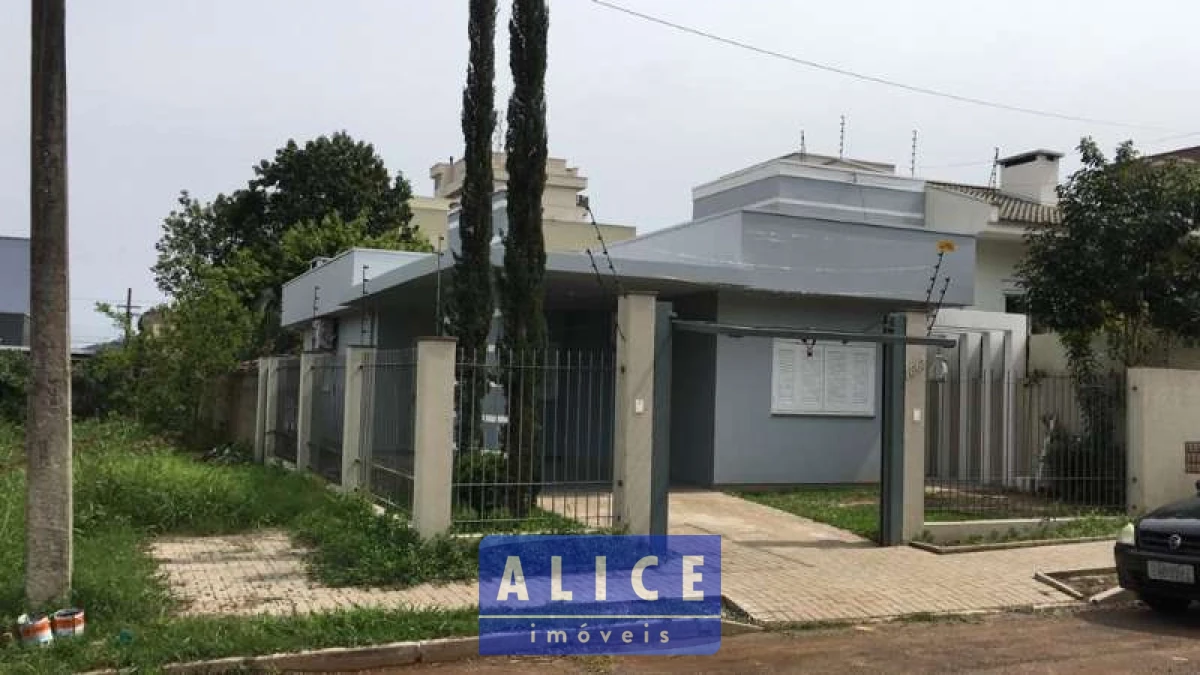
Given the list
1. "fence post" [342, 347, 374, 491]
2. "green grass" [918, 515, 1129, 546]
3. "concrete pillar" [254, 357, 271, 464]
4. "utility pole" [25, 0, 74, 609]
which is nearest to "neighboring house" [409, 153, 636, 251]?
"concrete pillar" [254, 357, 271, 464]

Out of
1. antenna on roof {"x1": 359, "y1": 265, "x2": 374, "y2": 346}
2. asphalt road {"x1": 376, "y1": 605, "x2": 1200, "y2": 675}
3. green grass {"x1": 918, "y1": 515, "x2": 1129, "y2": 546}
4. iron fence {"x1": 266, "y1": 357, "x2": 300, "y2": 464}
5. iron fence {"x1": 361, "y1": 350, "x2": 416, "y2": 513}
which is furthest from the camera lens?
antenna on roof {"x1": 359, "y1": 265, "x2": 374, "y2": 346}

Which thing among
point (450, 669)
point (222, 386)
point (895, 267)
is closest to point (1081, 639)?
point (450, 669)

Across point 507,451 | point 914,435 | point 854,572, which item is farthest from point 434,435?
point 914,435

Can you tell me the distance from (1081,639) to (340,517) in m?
7.32

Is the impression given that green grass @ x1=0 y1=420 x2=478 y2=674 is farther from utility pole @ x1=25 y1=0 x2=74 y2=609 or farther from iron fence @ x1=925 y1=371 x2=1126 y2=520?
iron fence @ x1=925 y1=371 x2=1126 y2=520

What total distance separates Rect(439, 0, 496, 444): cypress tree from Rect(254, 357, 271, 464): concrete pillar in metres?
8.79

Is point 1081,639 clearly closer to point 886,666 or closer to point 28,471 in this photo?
point 886,666

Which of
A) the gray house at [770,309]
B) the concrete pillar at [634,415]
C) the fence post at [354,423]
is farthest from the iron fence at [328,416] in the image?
the concrete pillar at [634,415]

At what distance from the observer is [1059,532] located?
472 inches

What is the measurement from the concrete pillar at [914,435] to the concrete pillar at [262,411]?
1163 cm

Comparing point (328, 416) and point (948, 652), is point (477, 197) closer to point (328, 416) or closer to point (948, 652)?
point (328, 416)

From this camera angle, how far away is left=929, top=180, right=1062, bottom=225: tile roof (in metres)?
21.5

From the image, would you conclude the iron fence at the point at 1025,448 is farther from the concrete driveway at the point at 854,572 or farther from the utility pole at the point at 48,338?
the utility pole at the point at 48,338

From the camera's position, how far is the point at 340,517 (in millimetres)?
11305
